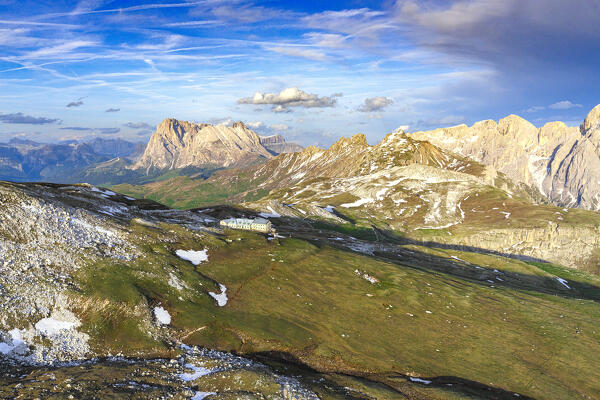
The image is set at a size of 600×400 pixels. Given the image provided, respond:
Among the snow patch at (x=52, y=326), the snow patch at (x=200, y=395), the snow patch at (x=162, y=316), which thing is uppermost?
the snow patch at (x=52, y=326)

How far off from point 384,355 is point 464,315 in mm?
31866

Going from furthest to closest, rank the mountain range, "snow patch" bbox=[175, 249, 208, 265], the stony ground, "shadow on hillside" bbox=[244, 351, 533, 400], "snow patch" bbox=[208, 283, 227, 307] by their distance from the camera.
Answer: "snow patch" bbox=[175, 249, 208, 265]
"snow patch" bbox=[208, 283, 227, 307]
"shadow on hillside" bbox=[244, 351, 533, 400]
the stony ground
the mountain range

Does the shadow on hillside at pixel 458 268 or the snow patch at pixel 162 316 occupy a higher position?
the snow patch at pixel 162 316

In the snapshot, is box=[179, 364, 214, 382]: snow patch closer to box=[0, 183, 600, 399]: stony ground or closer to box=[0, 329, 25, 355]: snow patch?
box=[0, 183, 600, 399]: stony ground

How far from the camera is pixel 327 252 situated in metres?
106

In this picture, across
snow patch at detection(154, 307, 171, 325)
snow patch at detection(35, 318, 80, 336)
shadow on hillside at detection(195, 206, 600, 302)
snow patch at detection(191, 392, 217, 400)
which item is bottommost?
shadow on hillside at detection(195, 206, 600, 302)

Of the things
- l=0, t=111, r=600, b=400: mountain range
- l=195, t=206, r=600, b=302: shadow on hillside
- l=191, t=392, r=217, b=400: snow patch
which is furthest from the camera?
l=195, t=206, r=600, b=302: shadow on hillside

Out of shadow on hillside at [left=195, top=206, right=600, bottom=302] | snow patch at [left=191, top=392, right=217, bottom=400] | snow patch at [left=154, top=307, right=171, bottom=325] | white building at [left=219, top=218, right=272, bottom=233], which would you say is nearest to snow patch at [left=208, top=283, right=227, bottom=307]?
snow patch at [left=154, top=307, right=171, bottom=325]

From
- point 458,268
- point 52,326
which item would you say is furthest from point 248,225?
point 458,268

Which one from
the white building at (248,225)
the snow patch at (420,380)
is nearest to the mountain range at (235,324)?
the snow patch at (420,380)

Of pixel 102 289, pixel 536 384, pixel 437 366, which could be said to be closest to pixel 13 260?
pixel 102 289

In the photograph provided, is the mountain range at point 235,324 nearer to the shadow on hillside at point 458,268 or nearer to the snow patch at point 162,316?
the snow patch at point 162,316

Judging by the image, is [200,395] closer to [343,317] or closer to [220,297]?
[220,297]

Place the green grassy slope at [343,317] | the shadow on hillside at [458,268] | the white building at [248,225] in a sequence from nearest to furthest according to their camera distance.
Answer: the green grassy slope at [343,317], the white building at [248,225], the shadow on hillside at [458,268]
